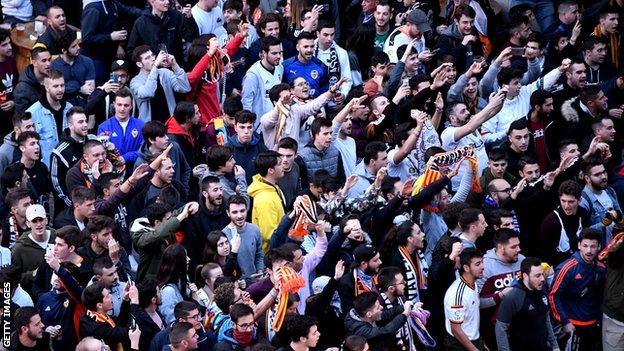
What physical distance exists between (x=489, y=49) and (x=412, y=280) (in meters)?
5.74

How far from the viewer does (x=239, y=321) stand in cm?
1277

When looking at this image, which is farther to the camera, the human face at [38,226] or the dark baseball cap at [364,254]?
→ the human face at [38,226]

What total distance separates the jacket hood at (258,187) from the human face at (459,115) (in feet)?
8.74

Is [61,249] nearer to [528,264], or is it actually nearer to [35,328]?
[35,328]

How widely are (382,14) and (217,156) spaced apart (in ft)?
14.5

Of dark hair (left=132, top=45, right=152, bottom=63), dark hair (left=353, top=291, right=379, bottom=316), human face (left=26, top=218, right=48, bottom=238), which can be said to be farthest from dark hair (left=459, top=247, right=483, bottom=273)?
dark hair (left=132, top=45, right=152, bottom=63)

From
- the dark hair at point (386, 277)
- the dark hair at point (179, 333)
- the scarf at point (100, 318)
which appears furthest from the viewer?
the dark hair at point (386, 277)

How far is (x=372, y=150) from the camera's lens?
51.4 ft

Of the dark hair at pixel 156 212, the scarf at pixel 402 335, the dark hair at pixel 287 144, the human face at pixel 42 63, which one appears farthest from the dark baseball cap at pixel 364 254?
the human face at pixel 42 63

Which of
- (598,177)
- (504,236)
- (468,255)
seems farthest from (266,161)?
(598,177)

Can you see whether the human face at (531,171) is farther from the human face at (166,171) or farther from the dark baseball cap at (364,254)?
the human face at (166,171)

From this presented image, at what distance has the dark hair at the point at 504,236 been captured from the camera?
14.7 meters

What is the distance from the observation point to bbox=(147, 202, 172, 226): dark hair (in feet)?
46.4

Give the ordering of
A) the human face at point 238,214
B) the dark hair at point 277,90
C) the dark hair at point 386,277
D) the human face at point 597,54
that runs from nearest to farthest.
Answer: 1. the dark hair at point 386,277
2. the human face at point 238,214
3. the dark hair at point 277,90
4. the human face at point 597,54
